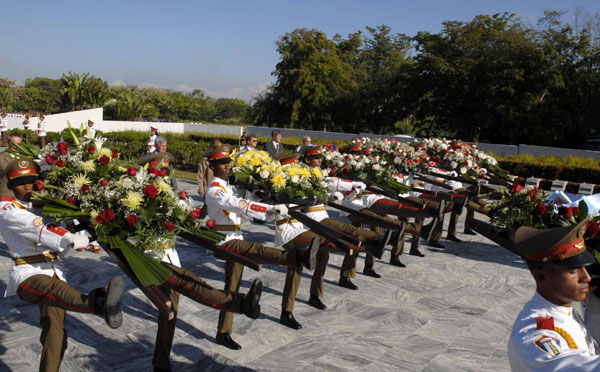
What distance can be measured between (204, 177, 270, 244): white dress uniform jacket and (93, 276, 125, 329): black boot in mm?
1920

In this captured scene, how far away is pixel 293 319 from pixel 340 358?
3.27 feet

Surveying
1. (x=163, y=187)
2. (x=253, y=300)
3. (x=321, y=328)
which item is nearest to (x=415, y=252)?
(x=321, y=328)

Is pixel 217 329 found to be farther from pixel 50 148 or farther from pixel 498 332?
pixel 498 332

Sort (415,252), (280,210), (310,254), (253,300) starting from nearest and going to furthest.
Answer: (253,300), (310,254), (280,210), (415,252)

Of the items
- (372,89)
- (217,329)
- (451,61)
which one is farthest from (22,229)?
(372,89)

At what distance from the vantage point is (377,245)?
6293 millimetres

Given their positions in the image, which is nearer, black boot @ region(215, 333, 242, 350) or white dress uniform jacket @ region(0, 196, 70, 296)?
white dress uniform jacket @ region(0, 196, 70, 296)

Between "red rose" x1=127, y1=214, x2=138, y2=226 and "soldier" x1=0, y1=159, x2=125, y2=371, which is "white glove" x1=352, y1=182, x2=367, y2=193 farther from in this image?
"soldier" x1=0, y1=159, x2=125, y2=371

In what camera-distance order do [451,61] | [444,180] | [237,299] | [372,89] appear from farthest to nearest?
[372,89] < [451,61] < [444,180] < [237,299]

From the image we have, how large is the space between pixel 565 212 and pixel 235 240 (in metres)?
3.64

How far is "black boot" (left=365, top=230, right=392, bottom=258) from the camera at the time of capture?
6238 millimetres

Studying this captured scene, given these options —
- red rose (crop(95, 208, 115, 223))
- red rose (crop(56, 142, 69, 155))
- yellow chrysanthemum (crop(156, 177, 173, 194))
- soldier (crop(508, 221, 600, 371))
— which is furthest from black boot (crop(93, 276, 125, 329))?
soldier (crop(508, 221, 600, 371))

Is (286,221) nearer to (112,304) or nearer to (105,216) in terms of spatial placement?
(105,216)

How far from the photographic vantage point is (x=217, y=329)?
222 inches
